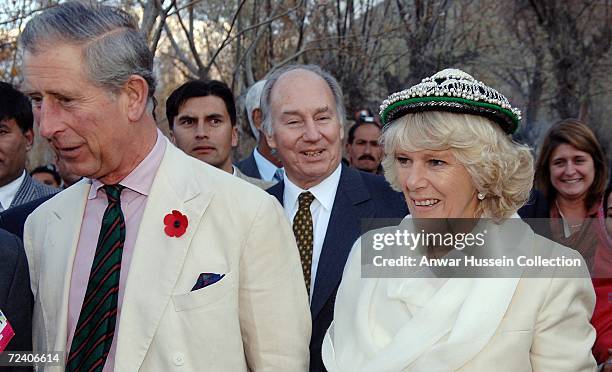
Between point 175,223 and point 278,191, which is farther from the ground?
point 278,191

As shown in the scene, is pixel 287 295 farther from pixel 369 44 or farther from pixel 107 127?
pixel 369 44

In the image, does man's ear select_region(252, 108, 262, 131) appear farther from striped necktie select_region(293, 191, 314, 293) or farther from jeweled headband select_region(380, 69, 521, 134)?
jeweled headband select_region(380, 69, 521, 134)

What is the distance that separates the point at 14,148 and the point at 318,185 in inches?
73.2

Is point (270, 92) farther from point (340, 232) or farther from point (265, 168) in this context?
point (265, 168)

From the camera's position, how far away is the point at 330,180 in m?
3.92

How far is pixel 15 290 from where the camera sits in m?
2.49

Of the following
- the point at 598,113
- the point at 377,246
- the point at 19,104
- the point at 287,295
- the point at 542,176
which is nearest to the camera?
the point at 287,295

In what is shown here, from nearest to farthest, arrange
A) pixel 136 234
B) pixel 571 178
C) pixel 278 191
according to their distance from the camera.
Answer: pixel 136 234 → pixel 278 191 → pixel 571 178

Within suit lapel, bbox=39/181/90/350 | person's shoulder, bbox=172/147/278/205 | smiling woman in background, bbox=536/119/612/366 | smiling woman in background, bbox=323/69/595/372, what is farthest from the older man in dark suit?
smiling woman in background, bbox=536/119/612/366

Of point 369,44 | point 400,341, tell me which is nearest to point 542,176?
point 400,341

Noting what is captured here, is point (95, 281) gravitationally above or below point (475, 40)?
below

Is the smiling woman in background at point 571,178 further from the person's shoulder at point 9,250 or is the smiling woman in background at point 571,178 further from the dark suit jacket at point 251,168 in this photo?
the person's shoulder at point 9,250

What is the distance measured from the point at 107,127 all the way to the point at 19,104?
2.29 metres

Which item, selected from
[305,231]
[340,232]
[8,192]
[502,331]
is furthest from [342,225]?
[8,192]
